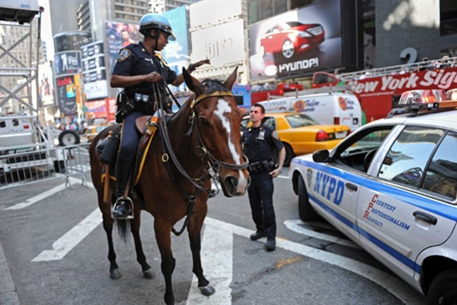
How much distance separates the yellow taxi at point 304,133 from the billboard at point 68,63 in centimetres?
10106

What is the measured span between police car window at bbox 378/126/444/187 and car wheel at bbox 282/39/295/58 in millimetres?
30379

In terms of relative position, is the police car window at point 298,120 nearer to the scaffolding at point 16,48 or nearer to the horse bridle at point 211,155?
the scaffolding at point 16,48

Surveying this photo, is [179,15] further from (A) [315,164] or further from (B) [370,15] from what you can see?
(A) [315,164]

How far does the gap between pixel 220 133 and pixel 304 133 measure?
8168mm

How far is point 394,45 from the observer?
74.9 feet

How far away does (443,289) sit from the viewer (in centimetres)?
236

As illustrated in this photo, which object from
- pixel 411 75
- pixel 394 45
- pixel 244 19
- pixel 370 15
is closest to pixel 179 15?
pixel 244 19

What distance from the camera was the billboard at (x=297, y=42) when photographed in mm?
28503

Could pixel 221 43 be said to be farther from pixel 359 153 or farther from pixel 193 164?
pixel 193 164

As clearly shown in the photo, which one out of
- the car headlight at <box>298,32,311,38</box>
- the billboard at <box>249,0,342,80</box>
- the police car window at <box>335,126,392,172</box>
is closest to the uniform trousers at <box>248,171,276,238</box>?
the police car window at <box>335,126,392,172</box>

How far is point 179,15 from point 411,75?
61133mm

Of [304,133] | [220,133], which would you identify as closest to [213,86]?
[220,133]

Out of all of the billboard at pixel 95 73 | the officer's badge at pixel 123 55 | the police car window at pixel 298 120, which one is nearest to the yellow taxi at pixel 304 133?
the police car window at pixel 298 120

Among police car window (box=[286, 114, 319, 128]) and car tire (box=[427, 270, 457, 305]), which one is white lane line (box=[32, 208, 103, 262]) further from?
police car window (box=[286, 114, 319, 128])
